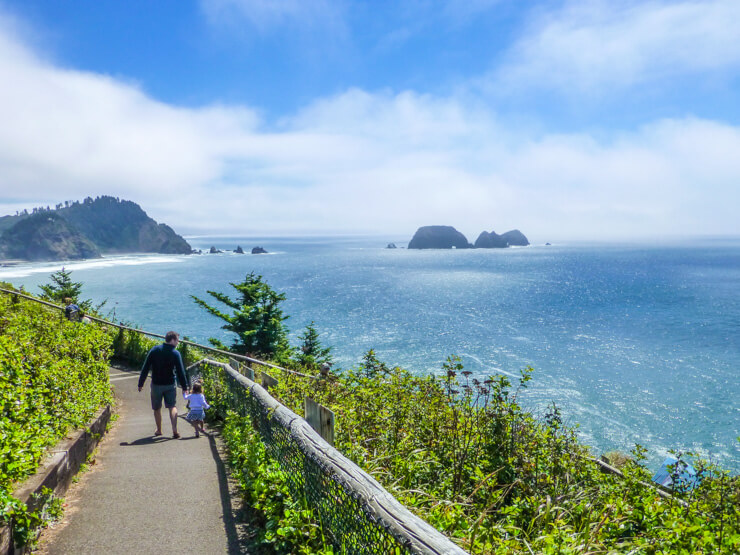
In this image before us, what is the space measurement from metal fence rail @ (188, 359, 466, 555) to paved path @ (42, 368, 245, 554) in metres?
0.86

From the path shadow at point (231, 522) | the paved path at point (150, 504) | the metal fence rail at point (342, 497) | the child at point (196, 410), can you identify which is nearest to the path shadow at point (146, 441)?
the paved path at point (150, 504)

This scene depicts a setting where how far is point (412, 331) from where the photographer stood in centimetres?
5575

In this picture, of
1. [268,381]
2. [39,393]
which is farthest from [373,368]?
[39,393]

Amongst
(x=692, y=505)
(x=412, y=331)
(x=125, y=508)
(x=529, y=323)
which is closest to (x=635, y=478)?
(x=692, y=505)

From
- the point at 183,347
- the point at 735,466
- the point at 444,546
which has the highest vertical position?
the point at 444,546

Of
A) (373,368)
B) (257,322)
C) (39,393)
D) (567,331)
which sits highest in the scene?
(39,393)

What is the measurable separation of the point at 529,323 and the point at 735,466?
38.2 metres

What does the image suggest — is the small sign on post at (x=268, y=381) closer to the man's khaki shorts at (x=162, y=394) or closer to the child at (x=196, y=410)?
the child at (x=196, y=410)

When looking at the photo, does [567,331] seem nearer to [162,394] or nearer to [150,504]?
[162,394]

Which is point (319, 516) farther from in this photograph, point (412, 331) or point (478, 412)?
point (412, 331)

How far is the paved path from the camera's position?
12.9ft

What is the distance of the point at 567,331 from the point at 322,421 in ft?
189

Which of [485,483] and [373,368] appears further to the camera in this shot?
[373,368]

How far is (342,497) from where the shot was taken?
302cm
